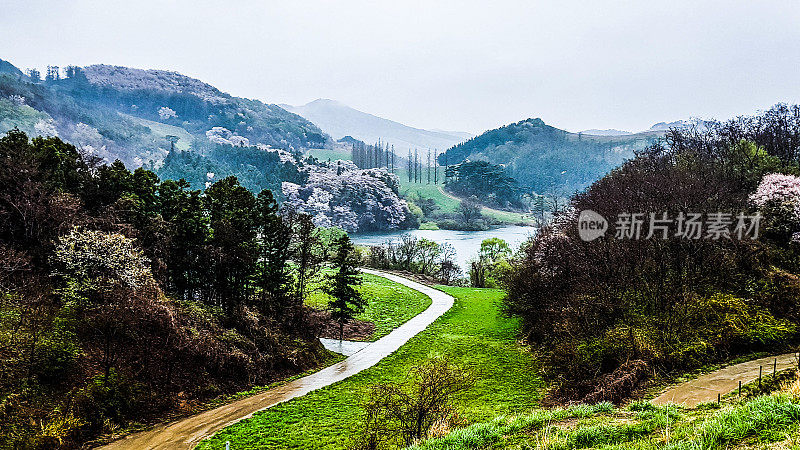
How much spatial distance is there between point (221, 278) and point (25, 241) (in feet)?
22.0

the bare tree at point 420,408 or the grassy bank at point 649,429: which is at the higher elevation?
the grassy bank at point 649,429

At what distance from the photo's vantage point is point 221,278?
18703 millimetres

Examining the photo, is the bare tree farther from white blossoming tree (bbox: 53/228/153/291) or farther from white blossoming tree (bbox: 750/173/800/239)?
white blossoming tree (bbox: 750/173/800/239)

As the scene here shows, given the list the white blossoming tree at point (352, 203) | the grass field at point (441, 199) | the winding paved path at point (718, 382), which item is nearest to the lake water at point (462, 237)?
the white blossoming tree at point (352, 203)

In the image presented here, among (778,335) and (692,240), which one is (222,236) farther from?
(778,335)

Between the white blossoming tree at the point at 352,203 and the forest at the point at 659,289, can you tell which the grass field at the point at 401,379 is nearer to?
the forest at the point at 659,289

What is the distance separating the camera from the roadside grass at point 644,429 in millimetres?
5031

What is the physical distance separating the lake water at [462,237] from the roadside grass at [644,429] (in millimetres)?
66998

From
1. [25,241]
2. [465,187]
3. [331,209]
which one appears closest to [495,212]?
[465,187]

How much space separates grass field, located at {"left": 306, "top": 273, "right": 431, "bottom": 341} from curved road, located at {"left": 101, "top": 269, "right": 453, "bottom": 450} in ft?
5.24

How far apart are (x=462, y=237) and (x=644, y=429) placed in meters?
93.4

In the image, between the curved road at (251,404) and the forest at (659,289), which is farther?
the forest at (659,289)

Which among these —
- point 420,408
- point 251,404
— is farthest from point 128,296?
point 420,408

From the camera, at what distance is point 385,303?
110 ft
